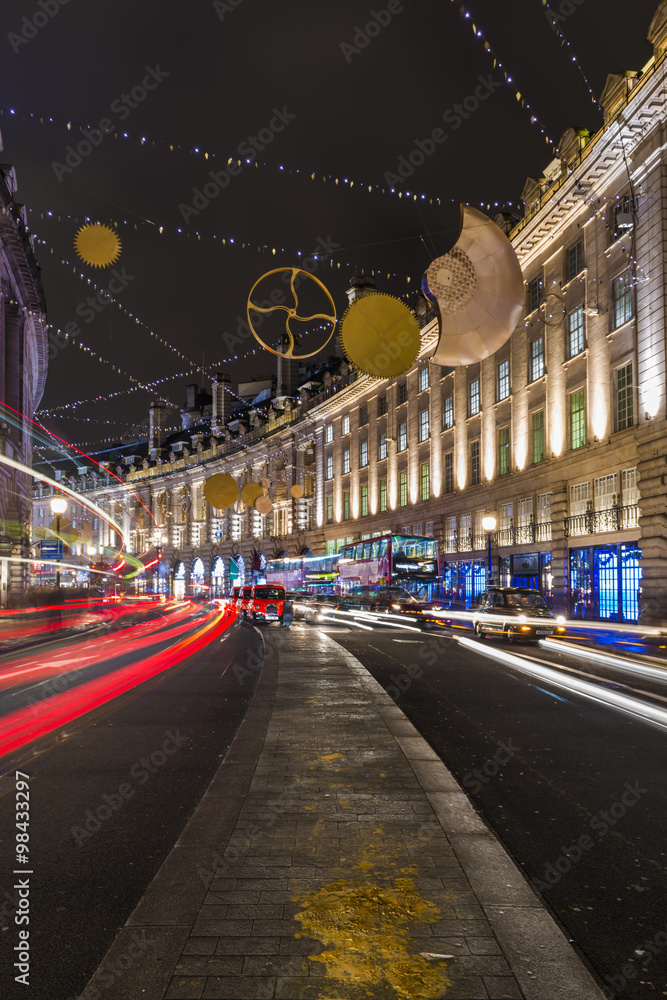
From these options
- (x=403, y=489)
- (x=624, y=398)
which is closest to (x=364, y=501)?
(x=403, y=489)

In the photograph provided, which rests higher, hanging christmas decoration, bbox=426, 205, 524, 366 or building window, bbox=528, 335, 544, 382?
building window, bbox=528, 335, 544, 382

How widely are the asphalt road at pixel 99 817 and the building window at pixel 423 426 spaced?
41.6m

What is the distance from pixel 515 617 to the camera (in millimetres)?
24125

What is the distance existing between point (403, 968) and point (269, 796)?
109 inches

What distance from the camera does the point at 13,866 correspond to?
491cm

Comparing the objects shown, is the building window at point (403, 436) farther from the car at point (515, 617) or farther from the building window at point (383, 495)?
the car at point (515, 617)

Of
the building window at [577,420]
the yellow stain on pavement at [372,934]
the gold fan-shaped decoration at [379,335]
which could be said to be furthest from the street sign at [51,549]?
the yellow stain on pavement at [372,934]

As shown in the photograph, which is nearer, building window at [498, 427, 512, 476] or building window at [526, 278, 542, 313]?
building window at [526, 278, 542, 313]

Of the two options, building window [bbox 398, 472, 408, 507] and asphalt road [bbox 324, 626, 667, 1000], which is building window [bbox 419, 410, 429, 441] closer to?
building window [bbox 398, 472, 408, 507]

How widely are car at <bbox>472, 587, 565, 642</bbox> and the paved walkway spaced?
17693mm

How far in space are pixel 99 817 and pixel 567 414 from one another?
33.0 metres

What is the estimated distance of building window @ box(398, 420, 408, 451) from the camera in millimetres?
55188

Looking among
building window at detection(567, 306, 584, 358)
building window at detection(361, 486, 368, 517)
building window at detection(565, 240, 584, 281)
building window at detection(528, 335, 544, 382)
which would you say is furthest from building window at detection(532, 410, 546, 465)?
building window at detection(361, 486, 368, 517)

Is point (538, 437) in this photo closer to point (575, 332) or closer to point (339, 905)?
point (575, 332)
